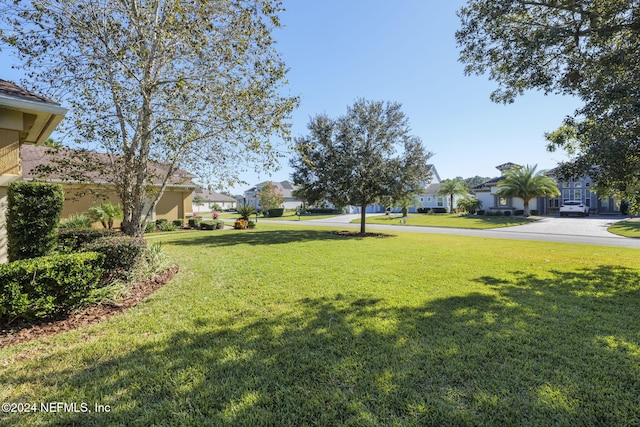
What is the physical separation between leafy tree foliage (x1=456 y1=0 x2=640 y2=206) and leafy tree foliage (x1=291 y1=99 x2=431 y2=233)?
7808mm

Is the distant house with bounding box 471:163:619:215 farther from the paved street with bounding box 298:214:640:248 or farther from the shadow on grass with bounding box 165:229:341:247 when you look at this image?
the shadow on grass with bounding box 165:229:341:247

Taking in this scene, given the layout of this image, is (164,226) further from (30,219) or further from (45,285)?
(45,285)

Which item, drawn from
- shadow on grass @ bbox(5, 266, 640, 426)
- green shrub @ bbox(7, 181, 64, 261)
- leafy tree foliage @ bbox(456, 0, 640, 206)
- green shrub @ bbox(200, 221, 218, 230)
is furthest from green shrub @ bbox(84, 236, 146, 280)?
green shrub @ bbox(200, 221, 218, 230)

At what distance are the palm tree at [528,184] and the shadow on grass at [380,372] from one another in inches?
1272

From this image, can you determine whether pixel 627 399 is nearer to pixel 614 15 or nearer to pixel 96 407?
pixel 96 407

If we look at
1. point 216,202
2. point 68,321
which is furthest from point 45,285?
point 216,202

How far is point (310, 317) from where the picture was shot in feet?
15.0

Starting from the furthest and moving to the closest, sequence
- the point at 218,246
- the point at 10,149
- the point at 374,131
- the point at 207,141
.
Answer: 1. the point at 374,131
2. the point at 218,246
3. the point at 207,141
4. the point at 10,149

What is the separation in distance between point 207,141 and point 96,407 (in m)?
7.11

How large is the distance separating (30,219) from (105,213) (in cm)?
1145

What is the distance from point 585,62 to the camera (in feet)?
23.0

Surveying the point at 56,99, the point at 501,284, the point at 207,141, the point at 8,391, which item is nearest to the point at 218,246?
the point at 207,141

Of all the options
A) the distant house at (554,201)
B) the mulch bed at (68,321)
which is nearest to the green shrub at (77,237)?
the mulch bed at (68,321)

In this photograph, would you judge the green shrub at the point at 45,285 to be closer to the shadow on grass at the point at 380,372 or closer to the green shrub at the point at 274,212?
the shadow on grass at the point at 380,372
